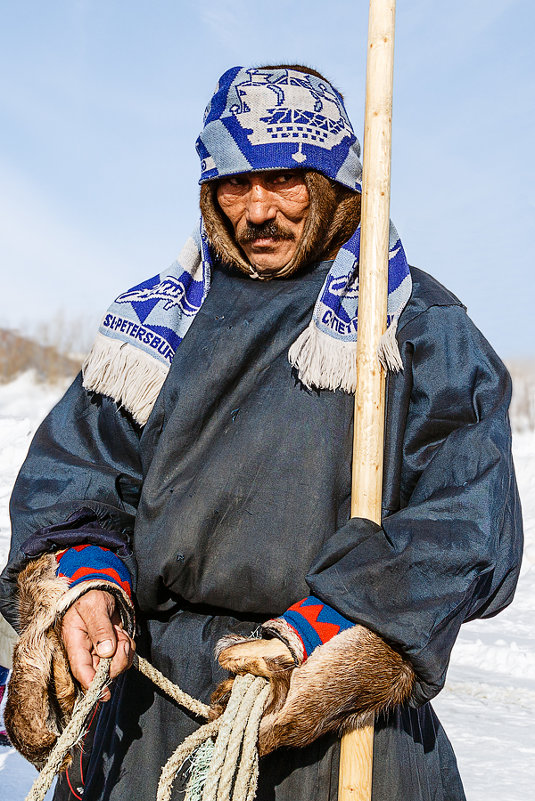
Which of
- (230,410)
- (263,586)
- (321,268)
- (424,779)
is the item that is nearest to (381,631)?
(263,586)

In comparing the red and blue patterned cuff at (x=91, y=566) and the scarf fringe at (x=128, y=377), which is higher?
the scarf fringe at (x=128, y=377)

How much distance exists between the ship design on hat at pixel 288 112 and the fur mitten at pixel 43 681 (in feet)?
3.11

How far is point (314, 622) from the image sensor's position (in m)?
1.33

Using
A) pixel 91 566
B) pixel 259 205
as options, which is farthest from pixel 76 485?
pixel 259 205

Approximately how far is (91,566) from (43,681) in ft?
0.74

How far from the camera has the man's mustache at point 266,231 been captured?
1.69 m

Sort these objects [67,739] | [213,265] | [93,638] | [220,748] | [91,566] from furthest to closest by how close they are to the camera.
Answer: [213,265] < [91,566] < [93,638] < [67,739] < [220,748]

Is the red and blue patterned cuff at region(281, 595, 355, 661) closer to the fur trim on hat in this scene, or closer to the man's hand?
the man's hand

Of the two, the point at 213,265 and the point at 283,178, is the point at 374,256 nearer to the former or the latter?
the point at 283,178

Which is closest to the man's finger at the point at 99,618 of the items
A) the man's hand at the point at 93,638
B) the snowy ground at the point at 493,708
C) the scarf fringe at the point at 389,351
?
the man's hand at the point at 93,638

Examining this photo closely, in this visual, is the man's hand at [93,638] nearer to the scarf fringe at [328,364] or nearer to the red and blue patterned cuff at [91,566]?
the red and blue patterned cuff at [91,566]

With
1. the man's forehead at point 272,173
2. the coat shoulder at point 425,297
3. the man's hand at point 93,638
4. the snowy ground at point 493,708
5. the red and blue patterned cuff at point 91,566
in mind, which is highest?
the man's forehead at point 272,173

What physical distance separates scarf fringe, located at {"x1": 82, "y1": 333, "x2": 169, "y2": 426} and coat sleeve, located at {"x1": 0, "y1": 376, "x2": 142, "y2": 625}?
0.15 feet

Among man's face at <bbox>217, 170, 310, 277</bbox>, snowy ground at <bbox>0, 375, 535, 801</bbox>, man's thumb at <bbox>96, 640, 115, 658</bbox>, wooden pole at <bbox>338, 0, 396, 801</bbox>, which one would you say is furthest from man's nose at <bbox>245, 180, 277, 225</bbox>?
snowy ground at <bbox>0, 375, 535, 801</bbox>
